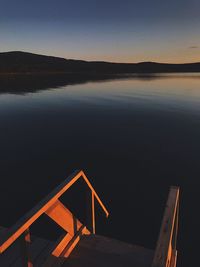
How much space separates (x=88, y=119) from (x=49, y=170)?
11586 mm

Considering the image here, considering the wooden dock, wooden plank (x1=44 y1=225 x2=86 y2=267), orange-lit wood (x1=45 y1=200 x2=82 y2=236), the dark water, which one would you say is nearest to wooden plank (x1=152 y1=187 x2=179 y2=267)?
the wooden dock

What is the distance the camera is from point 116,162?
41.1 feet

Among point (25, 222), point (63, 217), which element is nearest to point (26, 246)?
point (25, 222)

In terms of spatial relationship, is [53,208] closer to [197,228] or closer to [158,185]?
[197,228]

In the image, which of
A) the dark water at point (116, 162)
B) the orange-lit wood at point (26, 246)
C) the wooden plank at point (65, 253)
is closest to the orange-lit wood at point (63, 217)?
the wooden plank at point (65, 253)

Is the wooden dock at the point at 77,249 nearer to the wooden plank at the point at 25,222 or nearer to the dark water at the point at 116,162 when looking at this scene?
the wooden plank at the point at 25,222

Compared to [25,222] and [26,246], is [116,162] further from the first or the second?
[25,222]

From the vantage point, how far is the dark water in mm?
8031

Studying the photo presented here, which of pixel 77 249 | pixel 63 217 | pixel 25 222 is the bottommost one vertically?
pixel 77 249

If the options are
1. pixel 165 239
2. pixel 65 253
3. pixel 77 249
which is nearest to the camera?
pixel 165 239

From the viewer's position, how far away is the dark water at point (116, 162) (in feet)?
26.3

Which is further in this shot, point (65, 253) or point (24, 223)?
point (65, 253)

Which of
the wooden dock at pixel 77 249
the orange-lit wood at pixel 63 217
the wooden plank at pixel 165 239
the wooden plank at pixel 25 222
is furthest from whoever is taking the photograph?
the wooden dock at pixel 77 249

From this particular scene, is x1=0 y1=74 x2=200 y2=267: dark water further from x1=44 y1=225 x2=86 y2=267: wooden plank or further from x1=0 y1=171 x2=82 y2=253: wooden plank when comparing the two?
x1=0 y1=171 x2=82 y2=253: wooden plank
